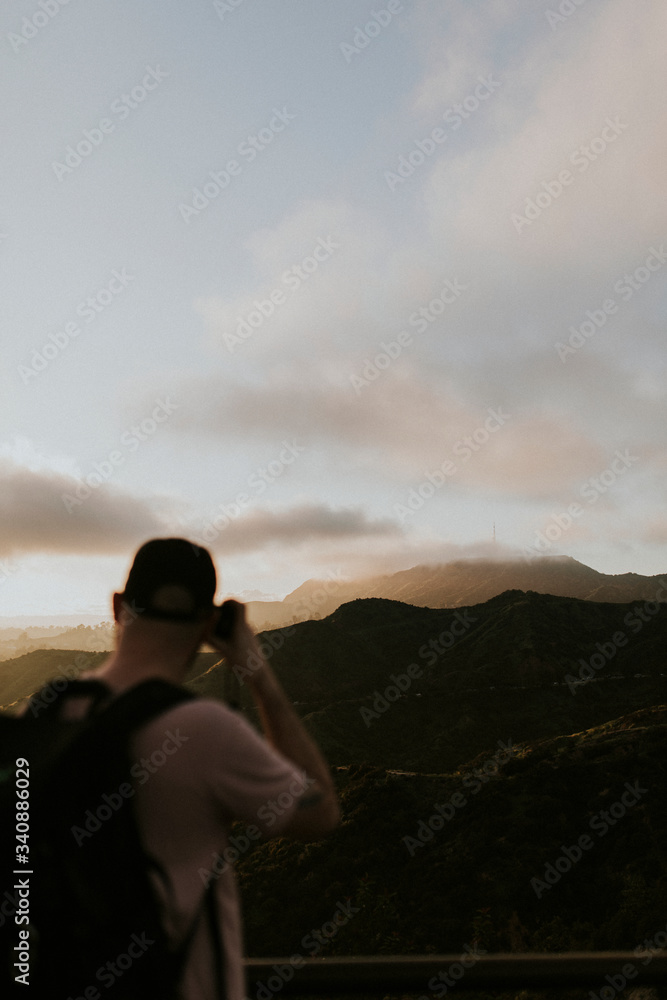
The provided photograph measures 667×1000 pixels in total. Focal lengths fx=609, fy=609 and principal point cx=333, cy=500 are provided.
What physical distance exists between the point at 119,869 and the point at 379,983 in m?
1.43

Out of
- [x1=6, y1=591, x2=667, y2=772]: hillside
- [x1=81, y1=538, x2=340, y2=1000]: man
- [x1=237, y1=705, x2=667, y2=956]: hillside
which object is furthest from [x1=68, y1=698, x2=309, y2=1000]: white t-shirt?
[x1=6, y1=591, x2=667, y2=772]: hillside

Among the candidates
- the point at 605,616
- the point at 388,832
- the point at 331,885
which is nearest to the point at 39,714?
the point at 331,885

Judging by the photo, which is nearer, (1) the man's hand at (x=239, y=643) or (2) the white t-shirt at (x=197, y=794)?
(2) the white t-shirt at (x=197, y=794)

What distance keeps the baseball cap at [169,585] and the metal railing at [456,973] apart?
4.81 ft

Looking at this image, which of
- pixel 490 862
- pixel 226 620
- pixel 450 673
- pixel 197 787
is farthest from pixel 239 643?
pixel 450 673

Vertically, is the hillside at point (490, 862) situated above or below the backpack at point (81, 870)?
below

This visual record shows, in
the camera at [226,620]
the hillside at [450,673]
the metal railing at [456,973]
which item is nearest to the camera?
the camera at [226,620]

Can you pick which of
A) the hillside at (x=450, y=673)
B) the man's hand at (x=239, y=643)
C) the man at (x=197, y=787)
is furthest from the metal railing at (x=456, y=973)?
the hillside at (x=450, y=673)

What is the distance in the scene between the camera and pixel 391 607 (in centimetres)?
11119

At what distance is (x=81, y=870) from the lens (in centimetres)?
121

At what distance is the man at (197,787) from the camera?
125 cm

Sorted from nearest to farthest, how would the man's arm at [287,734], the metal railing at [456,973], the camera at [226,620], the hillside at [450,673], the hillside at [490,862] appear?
1. the man's arm at [287,734]
2. the camera at [226,620]
3. the metal railing at [456,973]
4. the hillside at [490,862]
5. the hillside at [450,673]

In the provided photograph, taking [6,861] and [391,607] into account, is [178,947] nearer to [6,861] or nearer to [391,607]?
[6,861]

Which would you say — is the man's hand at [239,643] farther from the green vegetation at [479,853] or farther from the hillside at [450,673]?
the hillside at [450,673]
